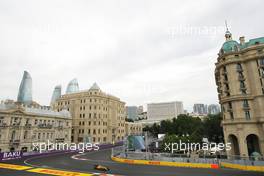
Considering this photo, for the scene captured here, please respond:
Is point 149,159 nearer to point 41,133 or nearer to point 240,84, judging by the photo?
point 240,84

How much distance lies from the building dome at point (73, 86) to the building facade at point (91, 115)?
3922 cm

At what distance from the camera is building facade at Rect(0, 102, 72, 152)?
189ft

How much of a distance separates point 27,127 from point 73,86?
82250 mm

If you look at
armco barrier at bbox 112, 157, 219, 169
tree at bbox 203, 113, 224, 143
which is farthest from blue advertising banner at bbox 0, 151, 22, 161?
tree at bbox 203, 113, 224, 143

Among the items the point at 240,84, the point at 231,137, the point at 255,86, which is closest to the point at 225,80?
the point at 240,84

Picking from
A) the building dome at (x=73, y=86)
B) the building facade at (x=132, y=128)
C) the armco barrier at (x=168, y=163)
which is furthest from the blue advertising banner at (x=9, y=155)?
the building dome at (x=73, y=86)

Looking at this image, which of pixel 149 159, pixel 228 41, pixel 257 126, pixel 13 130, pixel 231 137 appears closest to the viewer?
pixel 149 159

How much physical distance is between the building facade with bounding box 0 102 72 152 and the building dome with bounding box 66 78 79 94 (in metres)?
66.2

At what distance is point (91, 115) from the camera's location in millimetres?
91500

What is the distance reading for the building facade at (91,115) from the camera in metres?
89.8

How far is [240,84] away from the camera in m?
48.7

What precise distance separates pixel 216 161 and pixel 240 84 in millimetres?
23805

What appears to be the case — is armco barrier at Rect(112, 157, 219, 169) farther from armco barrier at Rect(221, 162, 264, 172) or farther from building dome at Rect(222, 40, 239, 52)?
building dome at Rect(222, 40, 239, 52)

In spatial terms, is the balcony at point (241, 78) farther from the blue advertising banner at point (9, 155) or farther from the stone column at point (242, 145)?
the blue advertising banner at point (9, 155)
